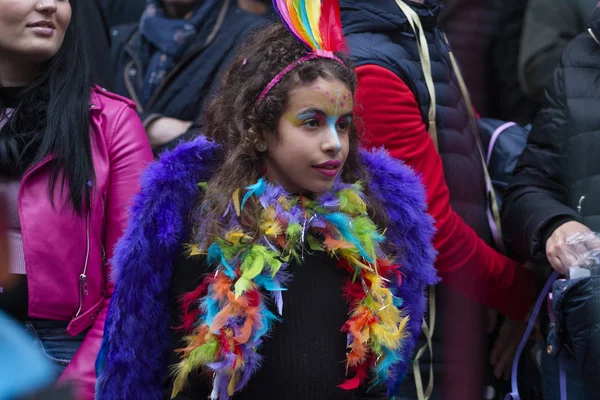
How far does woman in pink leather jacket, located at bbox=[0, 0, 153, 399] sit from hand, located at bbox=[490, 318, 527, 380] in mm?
1346

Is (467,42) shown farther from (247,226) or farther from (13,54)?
(13,54)

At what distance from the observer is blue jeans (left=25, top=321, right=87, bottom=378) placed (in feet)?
8.74

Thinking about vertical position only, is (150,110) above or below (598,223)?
below

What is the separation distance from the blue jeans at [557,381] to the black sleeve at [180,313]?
1074 mm

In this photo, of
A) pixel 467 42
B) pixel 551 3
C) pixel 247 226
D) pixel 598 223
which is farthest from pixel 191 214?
pixel 551 3

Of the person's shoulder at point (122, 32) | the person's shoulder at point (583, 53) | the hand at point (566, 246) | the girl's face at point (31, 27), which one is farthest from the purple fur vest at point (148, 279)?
the person's shoulder at point (122, 32)

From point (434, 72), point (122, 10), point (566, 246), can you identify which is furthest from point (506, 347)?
point (122, 10)

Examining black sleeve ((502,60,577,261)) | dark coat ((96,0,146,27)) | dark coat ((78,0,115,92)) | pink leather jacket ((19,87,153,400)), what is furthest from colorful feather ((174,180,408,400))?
dark coat ((96,0,146,27))

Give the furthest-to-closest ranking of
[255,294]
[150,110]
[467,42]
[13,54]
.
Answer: [150,110]
[13,54]
[255,294]
[467,42]

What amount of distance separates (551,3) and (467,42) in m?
2.11

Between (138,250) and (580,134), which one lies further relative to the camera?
(580,134)

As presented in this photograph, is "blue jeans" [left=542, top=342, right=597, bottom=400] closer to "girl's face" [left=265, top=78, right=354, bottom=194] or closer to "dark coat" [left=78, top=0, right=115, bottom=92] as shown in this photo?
"girl's face" [left=265, top=78, right=354, bottom=194]

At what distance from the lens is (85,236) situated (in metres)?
2.71

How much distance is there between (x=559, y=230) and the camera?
9.74 feet
